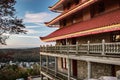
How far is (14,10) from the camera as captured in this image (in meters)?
16.8

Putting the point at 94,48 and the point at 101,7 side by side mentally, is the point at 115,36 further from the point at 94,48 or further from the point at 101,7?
the point at 101,7

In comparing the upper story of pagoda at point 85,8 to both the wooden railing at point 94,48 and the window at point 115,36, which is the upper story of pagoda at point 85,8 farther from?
the wooden railing at point 94,48

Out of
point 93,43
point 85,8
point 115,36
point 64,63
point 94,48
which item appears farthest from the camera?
point 64,63

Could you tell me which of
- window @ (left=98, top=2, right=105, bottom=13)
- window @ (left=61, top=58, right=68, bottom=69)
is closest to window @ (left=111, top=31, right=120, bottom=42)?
window @ (left=98, top=2, right=105, bottom=13)

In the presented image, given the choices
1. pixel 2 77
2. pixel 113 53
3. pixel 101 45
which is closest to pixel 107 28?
pixel 101 45

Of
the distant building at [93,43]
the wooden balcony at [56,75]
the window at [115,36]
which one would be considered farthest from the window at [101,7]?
the wooden balcony at [56,75]

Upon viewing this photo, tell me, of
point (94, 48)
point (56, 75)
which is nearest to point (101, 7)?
point (94, 48)

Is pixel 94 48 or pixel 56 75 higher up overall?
pixel 94 48

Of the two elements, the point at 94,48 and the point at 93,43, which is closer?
the point at 94,48

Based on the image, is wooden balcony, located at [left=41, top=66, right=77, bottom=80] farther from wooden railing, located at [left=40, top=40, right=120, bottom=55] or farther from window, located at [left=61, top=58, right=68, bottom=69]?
wooden railing, located at [left=40, top=40, right=120, bottom=55]

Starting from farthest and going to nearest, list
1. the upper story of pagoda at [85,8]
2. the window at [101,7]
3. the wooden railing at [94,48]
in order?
the window at [101,7], the upper story of pagoda at [85,8], the wooden railing at [94,48]

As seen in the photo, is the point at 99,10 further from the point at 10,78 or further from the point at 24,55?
the point at 24,55

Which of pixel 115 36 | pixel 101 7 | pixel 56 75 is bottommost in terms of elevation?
pixel 56 75

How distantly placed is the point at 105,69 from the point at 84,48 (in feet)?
8.12
